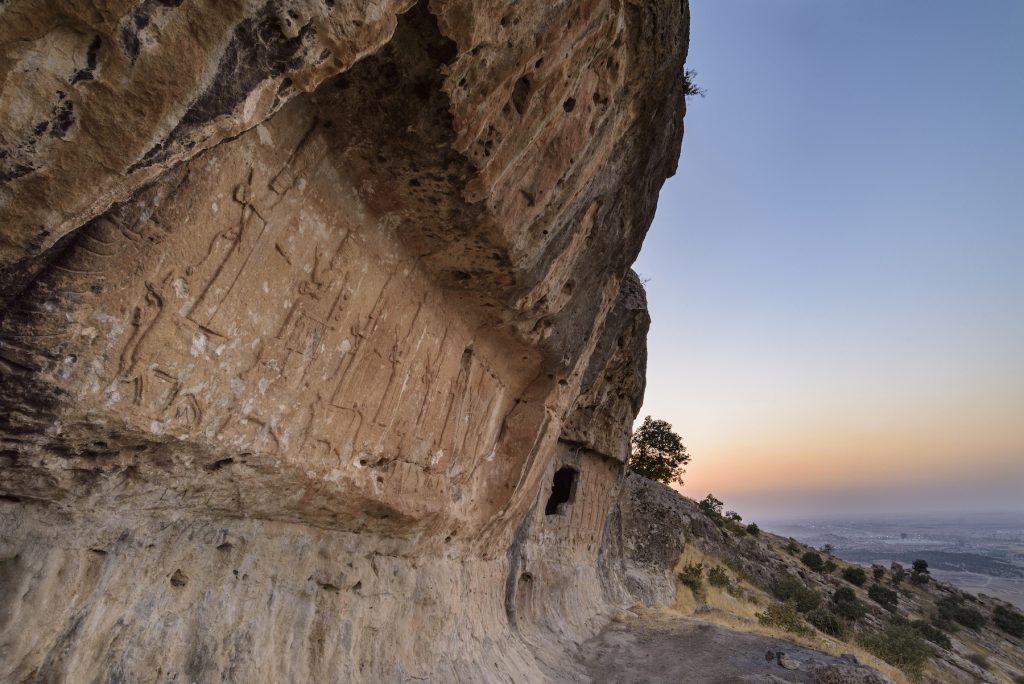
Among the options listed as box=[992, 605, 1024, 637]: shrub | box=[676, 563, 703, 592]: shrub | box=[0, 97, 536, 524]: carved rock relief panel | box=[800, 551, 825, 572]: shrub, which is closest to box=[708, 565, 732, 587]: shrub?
box=[676, 563, 703, 592]: shrub

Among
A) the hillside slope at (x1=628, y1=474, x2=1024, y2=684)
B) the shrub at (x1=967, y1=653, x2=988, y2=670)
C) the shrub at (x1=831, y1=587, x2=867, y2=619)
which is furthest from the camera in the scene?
the shrub at (x1=831, y1=587, x2=867, y2=619)

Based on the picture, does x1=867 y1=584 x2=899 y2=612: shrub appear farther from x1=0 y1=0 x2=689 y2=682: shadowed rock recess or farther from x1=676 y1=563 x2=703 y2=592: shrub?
x1=0 y1=0 x2=689 y2=682: shadowed rock recess

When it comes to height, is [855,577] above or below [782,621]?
above

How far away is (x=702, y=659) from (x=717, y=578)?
1077 cm

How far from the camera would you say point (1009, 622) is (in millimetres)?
26578

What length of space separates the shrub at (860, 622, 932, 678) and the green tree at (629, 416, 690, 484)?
32.9 ft

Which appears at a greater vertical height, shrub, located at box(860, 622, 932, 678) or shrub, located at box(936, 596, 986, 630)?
shrub, located at box(936, 596, 986, 630)

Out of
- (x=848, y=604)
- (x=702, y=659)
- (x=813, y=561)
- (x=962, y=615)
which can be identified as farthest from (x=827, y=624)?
(x=962, y=615)

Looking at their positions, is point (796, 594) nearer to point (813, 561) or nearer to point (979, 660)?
point (979, 660)

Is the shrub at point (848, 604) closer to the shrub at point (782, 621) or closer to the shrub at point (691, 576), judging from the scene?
the shrub at point (782, 621)

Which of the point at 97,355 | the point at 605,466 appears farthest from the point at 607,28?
the point at 605,466

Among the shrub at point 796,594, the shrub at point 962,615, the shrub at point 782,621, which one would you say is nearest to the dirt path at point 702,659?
the shrub at point 782,621

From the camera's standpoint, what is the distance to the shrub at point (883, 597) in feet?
76.3

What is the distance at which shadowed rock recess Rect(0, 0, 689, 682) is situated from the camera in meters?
2.11
